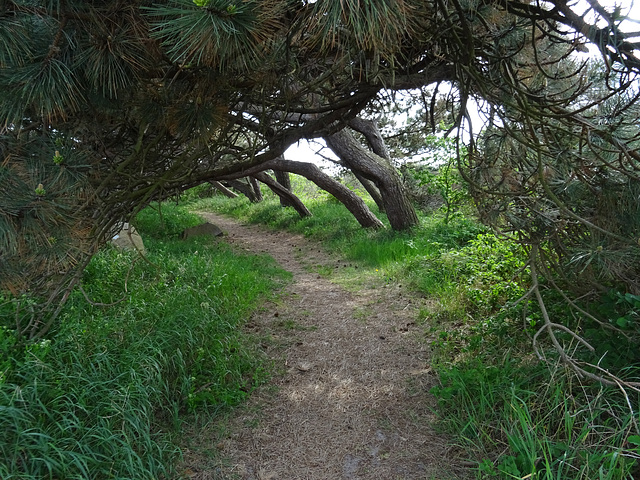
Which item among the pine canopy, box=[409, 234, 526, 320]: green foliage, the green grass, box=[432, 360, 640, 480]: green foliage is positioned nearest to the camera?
the pine canopy

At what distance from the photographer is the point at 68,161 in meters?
2.34

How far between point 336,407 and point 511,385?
1348 mm

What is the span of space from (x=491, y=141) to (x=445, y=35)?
1216 millimetres

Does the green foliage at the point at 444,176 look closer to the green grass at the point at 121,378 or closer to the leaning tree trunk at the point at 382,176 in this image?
the leaning tree trunk at the point at 382,176

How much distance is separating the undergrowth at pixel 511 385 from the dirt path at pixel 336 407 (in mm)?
251

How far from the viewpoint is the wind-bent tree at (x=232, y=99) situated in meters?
2.01

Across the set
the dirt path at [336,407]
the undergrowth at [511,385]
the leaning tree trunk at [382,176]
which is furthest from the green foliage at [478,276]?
the leaning tree trunk at [382,176]

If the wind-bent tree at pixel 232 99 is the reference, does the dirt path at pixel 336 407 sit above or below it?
below

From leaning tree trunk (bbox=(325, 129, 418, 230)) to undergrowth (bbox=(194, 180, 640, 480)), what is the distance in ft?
8.65

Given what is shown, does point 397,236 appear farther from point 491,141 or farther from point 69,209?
point 69,209

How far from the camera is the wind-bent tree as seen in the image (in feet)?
6.61

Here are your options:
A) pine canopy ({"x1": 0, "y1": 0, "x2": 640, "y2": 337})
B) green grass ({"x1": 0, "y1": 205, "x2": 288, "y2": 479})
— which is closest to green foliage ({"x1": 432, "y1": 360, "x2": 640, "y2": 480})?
pine canopy ({"x1": 0, "y1": 0, "x2": 640, "y2": 337})

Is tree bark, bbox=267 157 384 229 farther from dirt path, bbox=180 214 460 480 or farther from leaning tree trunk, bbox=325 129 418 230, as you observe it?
dirt path, bbox=180 214 460 480

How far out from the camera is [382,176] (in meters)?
8.46
